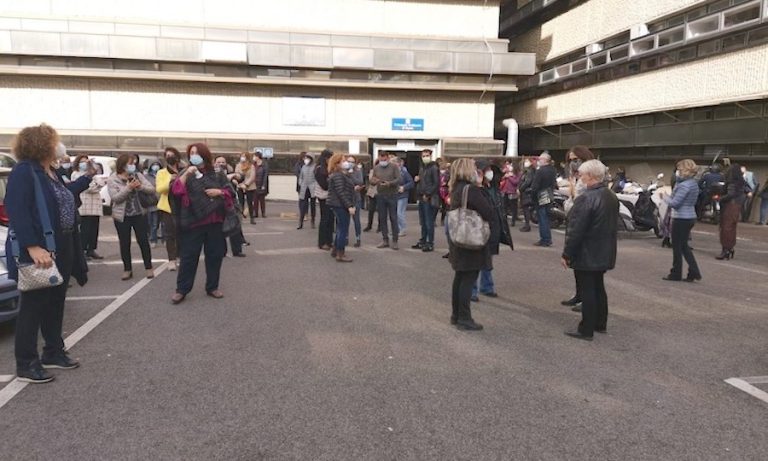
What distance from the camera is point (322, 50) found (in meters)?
20.7

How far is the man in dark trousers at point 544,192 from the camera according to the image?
10789 mm

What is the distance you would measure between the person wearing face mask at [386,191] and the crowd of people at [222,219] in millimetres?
21

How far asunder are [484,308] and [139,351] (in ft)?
11.8

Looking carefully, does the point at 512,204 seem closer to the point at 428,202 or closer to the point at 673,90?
the point at 428,202

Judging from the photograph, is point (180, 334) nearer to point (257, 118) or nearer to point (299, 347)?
point (299, 347)

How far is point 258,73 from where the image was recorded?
20.8 m

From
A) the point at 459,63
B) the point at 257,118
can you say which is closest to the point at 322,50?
the point at 257,118

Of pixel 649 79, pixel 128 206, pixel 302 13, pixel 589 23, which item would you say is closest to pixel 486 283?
pixel 128 206

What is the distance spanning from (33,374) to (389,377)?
261 centimetres

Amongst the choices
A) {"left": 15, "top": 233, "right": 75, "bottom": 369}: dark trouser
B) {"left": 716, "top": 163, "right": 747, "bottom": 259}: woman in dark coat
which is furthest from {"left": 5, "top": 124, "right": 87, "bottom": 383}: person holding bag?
{"left": 716, "top": 163, "right": 747, "bottom": 259}: woman in dark coat

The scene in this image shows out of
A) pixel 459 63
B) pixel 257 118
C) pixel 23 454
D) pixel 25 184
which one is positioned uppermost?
pixel 459 63

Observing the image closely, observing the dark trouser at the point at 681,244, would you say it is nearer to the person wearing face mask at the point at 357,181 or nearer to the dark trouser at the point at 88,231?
the person wearing face mask at the point at 357,181

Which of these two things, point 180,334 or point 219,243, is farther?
point 219,243

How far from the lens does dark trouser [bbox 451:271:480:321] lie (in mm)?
5379
